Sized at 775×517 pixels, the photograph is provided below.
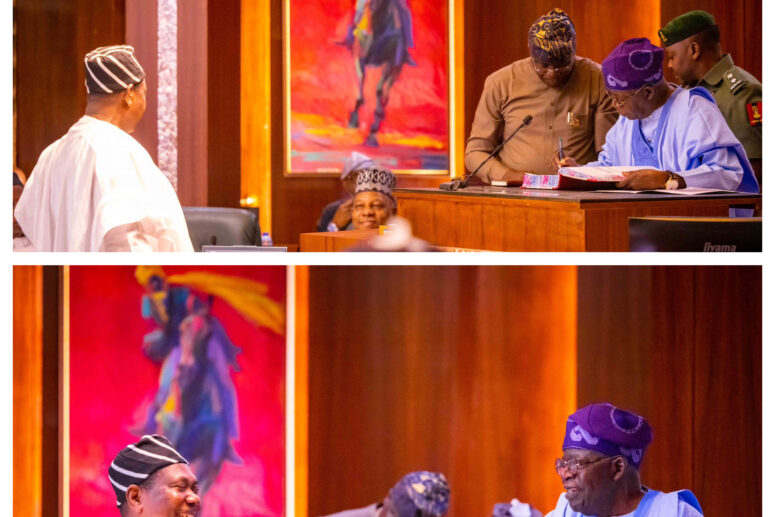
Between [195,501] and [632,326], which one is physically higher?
[632,326]

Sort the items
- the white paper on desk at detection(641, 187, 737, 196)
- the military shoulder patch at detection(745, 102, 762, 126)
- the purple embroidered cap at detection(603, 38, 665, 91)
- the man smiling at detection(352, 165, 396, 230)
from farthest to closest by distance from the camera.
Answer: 1. the man smiling at detection(352, 165, 396, 230)
2. the military shoulder patch at detection(745, 102, 762, 126)
3. the purple embroidered cap at detection(603, 38, 665, 91)
4. the white paper on desk at detection(641, 187, 737, 196)

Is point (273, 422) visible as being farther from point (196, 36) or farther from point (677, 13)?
point (677, 13)

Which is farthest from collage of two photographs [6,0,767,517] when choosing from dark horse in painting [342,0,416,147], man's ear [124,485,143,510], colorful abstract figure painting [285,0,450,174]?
dark horse in painting [342,0,416,147]

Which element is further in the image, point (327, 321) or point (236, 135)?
point (236, 135)

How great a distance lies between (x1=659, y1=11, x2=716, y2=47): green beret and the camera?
2434 millimetres

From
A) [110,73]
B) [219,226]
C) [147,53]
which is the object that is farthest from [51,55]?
[219,226]

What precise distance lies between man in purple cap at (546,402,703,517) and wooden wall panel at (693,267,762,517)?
0.28 feet

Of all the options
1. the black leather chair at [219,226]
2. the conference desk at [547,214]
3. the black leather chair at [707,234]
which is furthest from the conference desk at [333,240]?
the black leather chair at [707,234]

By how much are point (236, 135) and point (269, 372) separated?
1041mm

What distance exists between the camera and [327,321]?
1.89m

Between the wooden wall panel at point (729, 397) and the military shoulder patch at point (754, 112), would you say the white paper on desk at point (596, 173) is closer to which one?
the wooden wall panel at point (729, 397)

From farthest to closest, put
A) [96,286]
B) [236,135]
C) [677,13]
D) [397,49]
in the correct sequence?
[397,49] < [236,135] < [677,13] < [96,286]

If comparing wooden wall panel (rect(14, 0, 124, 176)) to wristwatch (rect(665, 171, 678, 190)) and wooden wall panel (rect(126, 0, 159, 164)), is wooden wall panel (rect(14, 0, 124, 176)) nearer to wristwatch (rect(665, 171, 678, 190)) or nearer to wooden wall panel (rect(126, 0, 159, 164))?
wooden wall panel (rect(126, 0, 159, 164))
